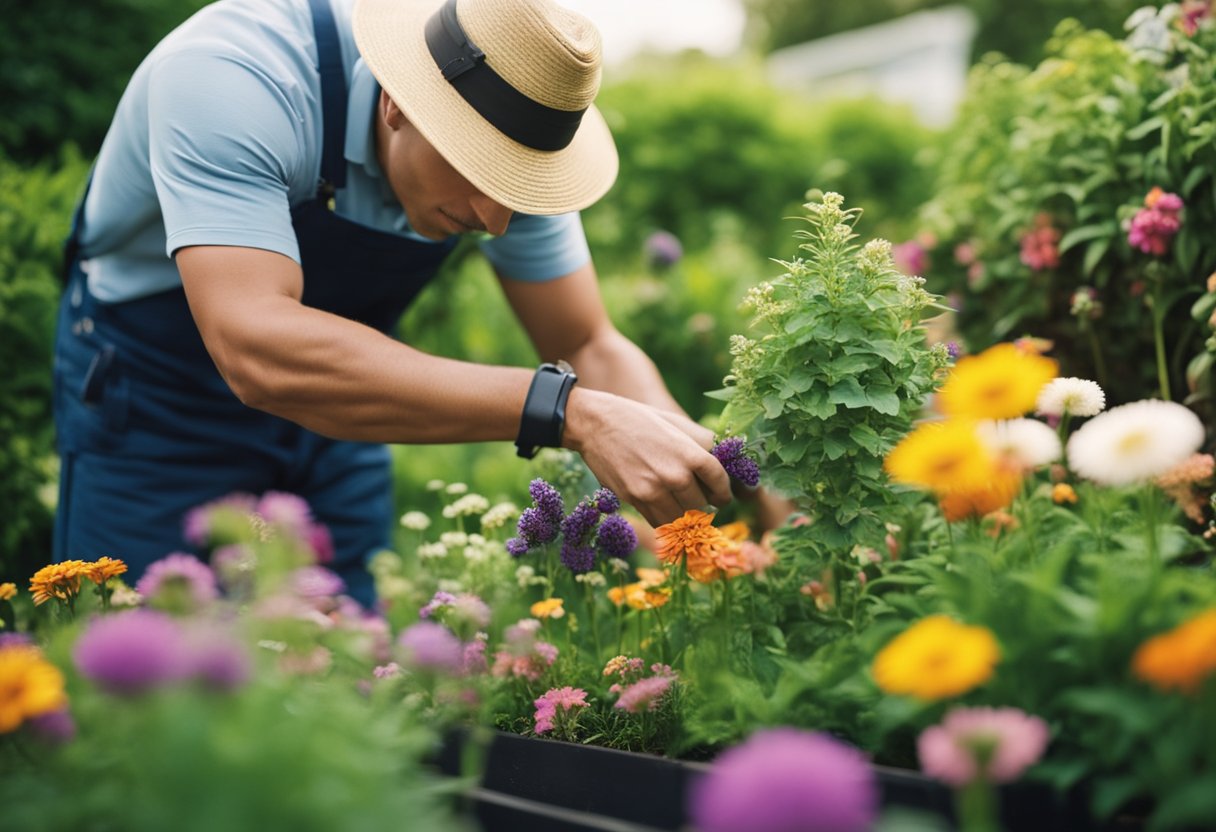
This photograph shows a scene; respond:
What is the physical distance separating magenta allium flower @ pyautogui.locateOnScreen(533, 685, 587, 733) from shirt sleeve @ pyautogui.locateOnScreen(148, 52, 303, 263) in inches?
35.2

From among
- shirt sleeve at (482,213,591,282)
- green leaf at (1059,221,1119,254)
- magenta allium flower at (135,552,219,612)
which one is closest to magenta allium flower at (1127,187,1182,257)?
green leaf at (1059,221,1119,254)

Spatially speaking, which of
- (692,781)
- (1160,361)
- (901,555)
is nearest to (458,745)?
(692,781)

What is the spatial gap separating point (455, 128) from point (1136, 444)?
125 centimetres

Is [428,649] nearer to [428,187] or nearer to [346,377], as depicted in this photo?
[346,377]

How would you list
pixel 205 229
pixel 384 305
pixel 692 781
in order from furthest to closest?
pixel 384 305 → pixel 205 229 → pixel 692 781

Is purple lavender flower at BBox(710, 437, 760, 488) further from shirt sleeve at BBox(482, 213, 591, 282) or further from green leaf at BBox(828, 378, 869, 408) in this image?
shirt sleeve at BBox(482, 213, 591, 282)

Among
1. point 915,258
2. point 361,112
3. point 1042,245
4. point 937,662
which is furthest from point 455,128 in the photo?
point 915,258

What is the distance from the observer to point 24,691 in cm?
95

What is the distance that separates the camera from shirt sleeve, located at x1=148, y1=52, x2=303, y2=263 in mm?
1732

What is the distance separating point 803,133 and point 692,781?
22.0 feet

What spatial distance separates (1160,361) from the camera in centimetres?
216

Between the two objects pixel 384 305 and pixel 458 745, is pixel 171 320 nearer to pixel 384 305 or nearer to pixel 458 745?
pixel 384 305

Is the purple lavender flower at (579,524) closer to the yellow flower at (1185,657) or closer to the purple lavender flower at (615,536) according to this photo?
the purple lavender flower at (615,536)

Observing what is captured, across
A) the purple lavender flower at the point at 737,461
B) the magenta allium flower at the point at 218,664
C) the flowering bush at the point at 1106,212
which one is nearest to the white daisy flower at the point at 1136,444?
the purple lavender flower at the point at 737,461
